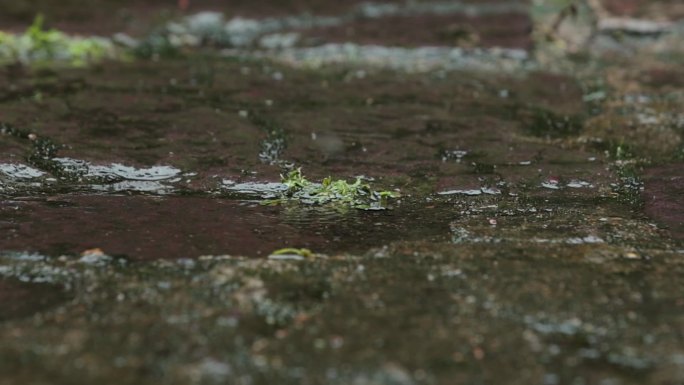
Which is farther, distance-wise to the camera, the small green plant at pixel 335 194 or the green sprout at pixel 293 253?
the small green plant at pixel 335 194

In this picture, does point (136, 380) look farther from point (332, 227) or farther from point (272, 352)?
point (332, 227)

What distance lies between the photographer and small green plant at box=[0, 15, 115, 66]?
5.88m

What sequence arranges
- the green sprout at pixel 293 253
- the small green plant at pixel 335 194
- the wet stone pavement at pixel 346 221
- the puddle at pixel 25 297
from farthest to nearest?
the small green plant at pixel 335 194
the green sprout at pixel 293 253
the puddle at pixel 25 297
the wet stone pavement at pixel 346 221

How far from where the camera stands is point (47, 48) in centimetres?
599

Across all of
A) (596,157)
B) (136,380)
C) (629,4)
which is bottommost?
(136,380)

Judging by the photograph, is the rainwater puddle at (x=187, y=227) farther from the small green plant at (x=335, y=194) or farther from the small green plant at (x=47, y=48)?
the small green plant at (x=47, y=48)

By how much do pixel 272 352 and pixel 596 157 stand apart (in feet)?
7.86

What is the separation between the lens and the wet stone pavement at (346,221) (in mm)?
1796

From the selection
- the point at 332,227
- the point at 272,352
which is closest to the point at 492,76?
the point at 332,227

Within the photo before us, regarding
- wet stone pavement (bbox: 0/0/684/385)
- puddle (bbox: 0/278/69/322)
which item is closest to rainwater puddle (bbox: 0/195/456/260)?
wet stone pavement (bbox: 0/0/684/385)

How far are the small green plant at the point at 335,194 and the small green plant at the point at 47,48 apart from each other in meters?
3.36

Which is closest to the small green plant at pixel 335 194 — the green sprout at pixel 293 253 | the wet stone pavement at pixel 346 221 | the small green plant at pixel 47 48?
the wet stone pavement at pixel 346 221

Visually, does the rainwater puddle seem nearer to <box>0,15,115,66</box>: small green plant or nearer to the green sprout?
the green sprout

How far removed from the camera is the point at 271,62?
5887mm
